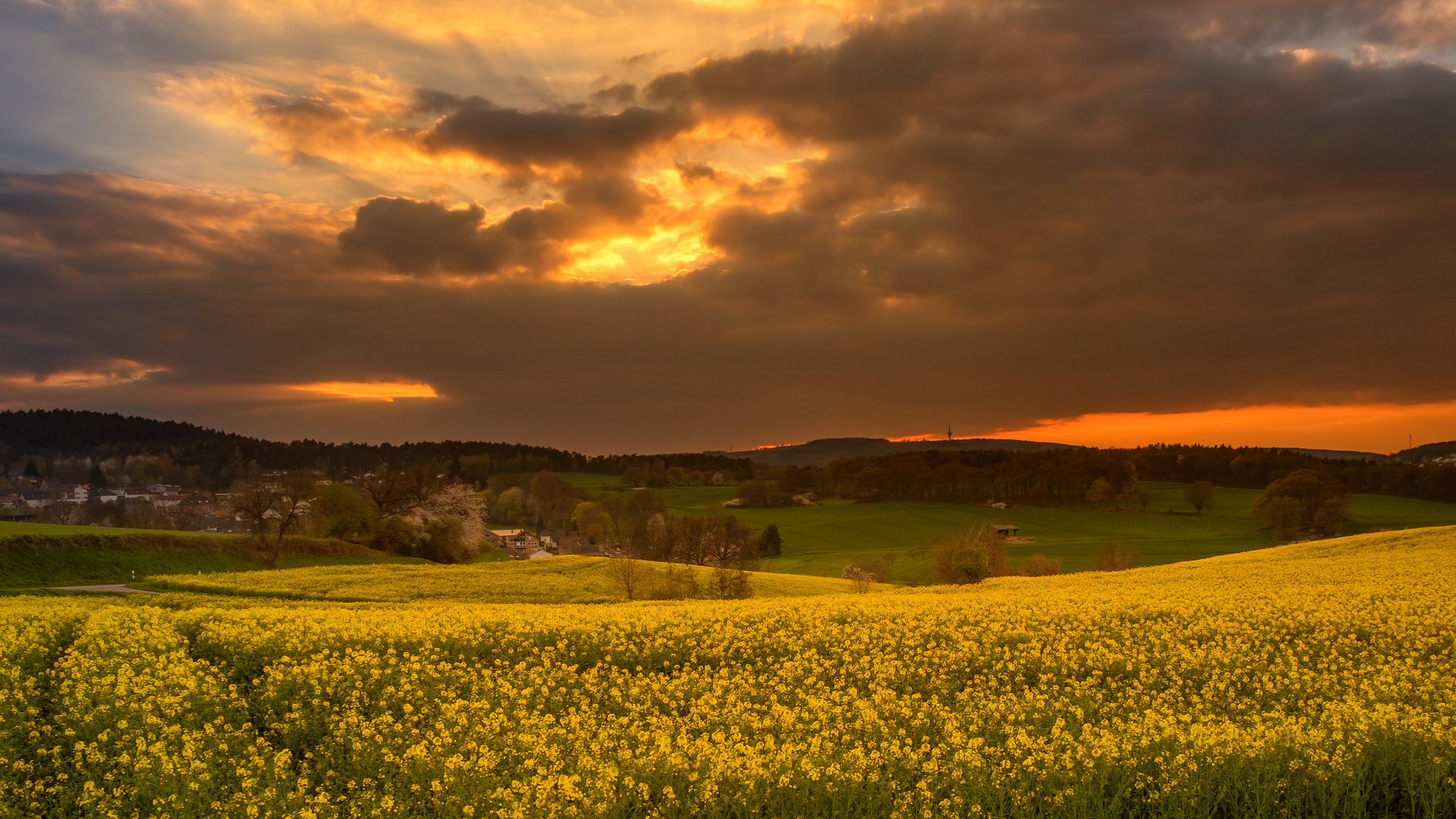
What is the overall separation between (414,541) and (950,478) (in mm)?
93833

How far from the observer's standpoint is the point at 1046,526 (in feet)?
385

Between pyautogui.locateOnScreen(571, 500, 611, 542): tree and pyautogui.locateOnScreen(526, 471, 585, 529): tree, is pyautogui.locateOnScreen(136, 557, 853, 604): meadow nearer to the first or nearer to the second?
pyautogui.locateOnScreen(571, 500, 611, 542): tree

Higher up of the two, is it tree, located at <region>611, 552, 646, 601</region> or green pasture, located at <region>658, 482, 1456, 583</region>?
tree, located at <region>611, 552, 646, 601</region>

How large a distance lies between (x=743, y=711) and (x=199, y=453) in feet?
667

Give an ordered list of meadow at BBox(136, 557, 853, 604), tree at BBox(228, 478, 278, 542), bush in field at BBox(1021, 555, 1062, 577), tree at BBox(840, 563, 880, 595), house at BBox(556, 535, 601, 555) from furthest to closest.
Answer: house at BBox(556, 535, 601, 555), bush in field at BBox(1021, 555, 1062, 577), tree at BBox(840, 563, 880, 595), tree at BBox(228, 478, 278, 542), meadow at BBox(136, 557, 853, 604)

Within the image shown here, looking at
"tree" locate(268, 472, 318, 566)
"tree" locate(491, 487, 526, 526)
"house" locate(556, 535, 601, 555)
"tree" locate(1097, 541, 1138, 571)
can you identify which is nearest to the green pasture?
"tree" locate(1097, 541, 1138, 571)

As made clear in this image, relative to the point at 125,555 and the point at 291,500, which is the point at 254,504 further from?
the point at 125,555

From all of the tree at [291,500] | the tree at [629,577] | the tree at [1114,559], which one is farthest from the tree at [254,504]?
the tree at [1114,559]

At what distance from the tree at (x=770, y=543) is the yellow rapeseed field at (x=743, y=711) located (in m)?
79.0

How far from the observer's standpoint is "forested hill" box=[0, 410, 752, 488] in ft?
563

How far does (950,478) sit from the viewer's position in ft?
454

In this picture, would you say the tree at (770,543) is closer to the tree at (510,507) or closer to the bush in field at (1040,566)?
the bush in field at (1040,566)

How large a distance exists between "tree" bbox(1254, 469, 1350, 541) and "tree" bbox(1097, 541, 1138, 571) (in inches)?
1252

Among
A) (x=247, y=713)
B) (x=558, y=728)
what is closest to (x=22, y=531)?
(x=247, y=713)
